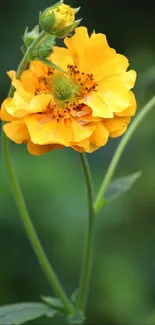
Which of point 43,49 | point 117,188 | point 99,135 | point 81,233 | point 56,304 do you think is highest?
point 43,49

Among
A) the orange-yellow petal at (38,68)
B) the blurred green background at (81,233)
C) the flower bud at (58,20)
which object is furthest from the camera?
the blurred green background at (81,233)

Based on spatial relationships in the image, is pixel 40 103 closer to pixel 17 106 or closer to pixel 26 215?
pixel 17 106

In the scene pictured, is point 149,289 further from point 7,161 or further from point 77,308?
point 7,161

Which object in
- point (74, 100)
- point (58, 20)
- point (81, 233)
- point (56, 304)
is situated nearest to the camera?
point (58, 20)

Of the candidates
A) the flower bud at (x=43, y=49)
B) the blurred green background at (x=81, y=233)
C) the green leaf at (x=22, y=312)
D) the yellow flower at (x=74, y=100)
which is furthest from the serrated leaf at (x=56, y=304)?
the blurred green background at (x=81, y=233)

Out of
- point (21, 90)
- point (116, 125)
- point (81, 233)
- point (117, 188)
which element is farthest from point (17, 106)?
point (81, 233)

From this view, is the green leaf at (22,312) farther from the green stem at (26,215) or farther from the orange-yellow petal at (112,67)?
the orange-yellow petal at (112,67)

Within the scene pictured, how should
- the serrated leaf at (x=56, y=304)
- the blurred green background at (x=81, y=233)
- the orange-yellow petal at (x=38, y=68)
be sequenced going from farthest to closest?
1. the blurred green background at (x=81, y=233)
2. the serrated leaf at (x=56, y=304)
3. the orange-yellow petal at (x=38, y=68)
